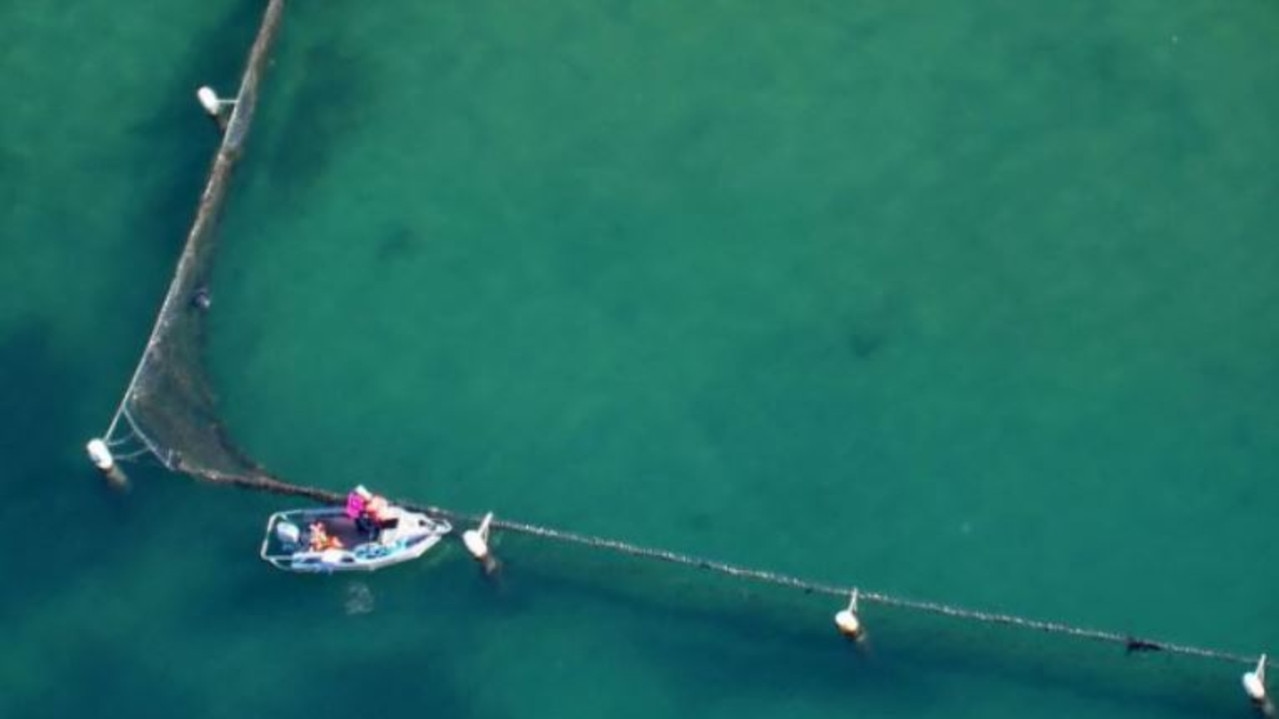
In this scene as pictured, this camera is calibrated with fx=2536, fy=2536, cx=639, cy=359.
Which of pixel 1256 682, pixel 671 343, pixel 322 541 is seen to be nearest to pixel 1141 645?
pixel 1256 682

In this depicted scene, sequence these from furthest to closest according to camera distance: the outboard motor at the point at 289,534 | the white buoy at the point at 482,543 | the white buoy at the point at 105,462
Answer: the white buoy at the point at 105,462
the outboard motor at the point at 289,534
the white buoy at the point at 482,543

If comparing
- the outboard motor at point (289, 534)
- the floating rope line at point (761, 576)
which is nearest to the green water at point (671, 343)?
the floating rope line at point (761, 576)

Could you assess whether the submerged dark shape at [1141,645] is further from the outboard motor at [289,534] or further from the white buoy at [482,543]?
the outboard motor at [289,534]

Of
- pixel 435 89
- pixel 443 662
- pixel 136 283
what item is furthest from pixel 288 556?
pixel 435 89

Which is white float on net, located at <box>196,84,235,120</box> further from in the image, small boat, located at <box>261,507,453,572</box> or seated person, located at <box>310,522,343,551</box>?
seated person, located at <box>310,522,343,551</box>

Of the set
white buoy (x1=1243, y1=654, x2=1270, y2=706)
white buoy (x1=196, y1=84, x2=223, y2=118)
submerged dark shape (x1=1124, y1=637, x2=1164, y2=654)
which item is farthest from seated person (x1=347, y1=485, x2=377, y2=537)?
white buoy (x1=1243, y1=654, x2=1270, y2=706)

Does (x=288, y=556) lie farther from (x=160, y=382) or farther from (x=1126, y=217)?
(x=1126, y=217)

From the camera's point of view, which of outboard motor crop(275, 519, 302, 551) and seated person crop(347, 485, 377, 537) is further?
outboard motor crop(275, 519, 302, 551)

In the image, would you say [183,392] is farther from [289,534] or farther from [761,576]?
[761,576]
